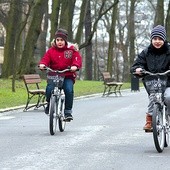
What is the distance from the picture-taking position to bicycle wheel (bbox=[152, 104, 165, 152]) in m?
9.02

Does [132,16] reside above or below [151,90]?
above

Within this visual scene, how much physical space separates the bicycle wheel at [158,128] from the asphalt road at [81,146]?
0.14m

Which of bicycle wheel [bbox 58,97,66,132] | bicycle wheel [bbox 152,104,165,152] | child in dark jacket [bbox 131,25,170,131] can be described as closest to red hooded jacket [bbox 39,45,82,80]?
bicycle wheel [bbox 58,97,66,132]

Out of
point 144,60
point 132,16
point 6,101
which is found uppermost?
point 132,16

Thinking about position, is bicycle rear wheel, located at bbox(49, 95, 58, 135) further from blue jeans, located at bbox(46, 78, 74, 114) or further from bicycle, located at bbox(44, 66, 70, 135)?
blue jeans, located at bbox(46, 78, 74, 114)

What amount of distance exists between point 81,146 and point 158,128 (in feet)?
4.68

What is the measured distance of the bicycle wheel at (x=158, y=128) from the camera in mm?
9023

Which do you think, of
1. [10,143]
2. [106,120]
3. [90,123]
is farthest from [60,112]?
[106,120]

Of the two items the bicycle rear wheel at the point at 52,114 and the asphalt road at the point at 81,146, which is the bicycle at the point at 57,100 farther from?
the asphalt road at the point at 81,146

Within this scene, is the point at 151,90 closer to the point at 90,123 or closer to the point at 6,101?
the point at 90,123

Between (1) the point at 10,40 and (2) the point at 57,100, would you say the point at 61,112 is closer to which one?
(2) the point at 57,100

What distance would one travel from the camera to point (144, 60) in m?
9.68

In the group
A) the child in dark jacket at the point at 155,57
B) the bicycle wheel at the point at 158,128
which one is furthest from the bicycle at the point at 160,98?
the child in dark jacket at the point at 155,57

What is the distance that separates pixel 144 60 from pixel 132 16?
4966cm
